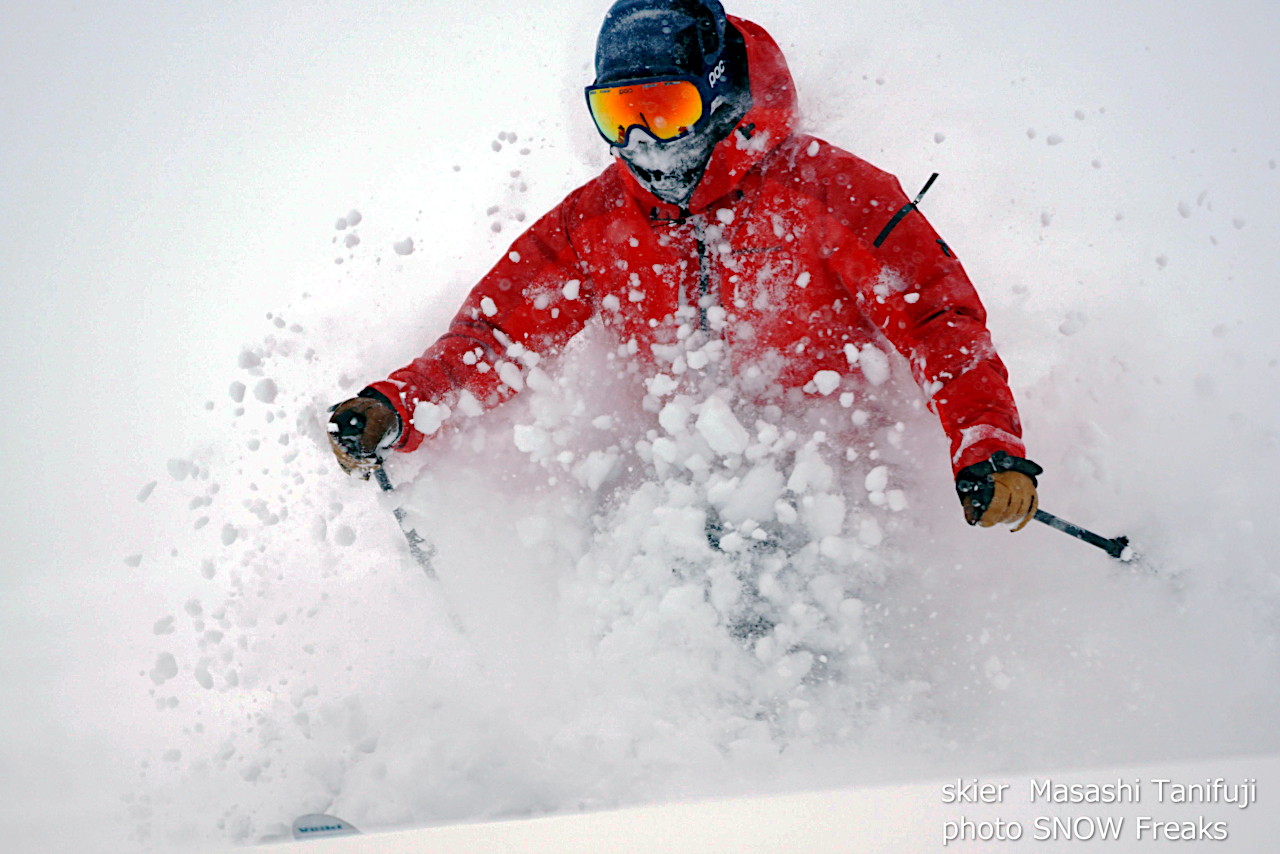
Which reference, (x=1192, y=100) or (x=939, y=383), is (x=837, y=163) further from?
(x=1192, y=100)

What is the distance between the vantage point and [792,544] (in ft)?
8.20

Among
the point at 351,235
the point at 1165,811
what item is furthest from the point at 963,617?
the point at 351,235

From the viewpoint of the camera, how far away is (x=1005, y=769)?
2.04 m

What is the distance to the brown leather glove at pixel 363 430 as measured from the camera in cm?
245

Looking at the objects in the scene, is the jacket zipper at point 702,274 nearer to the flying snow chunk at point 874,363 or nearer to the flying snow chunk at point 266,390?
the flying snow chunk at point 874,363

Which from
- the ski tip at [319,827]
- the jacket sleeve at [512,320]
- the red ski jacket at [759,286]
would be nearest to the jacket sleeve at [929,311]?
the red ski jacket at [759,286]

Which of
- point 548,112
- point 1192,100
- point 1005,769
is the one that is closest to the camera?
point 1005,769

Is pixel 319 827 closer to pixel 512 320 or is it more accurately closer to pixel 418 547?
pixel 418 547

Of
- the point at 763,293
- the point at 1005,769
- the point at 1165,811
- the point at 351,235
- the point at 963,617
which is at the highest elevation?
the point at 351,235

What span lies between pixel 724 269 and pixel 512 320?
738 millimetres

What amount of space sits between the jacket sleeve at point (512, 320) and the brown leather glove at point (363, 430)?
0.65 feet

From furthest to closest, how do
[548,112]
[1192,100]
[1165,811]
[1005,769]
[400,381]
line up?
1. [548,112]
2. [1192,100]
3. [400,381]
4. [1005,769]
5. [1165,811]

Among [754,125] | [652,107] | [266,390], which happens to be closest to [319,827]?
[266,390]

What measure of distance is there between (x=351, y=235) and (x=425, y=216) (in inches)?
83.2
